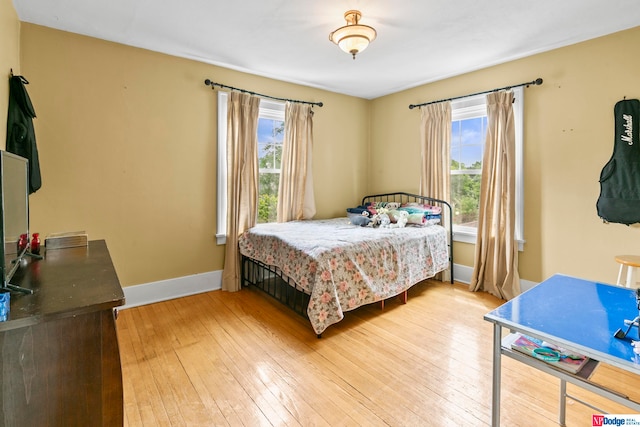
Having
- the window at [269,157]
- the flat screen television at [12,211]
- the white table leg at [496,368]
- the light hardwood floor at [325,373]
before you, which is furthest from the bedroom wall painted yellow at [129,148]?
the white table leg at [496,368]

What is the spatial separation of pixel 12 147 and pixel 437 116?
4.16m

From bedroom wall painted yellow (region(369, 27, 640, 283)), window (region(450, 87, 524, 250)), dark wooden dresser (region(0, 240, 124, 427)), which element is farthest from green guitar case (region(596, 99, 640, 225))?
dark wooden dresser (region(0, 240, 124, 427))

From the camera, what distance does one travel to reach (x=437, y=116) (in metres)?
3.98

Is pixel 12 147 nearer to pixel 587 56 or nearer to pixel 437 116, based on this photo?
pixel 437 116

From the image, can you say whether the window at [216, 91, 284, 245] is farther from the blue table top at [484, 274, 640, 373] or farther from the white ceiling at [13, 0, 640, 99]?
the blue table top at [484, 274, 640, 373]

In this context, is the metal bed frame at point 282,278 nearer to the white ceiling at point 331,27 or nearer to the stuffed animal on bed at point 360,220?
the stuffed animal on bed at point 360,220

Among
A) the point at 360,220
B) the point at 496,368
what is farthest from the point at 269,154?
the point at 496,368

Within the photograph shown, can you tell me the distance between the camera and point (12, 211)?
1283 millimetres

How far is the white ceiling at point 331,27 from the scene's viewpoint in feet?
7.64

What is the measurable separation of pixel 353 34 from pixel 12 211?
223 cm

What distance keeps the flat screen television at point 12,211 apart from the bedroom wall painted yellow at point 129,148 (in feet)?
4.45

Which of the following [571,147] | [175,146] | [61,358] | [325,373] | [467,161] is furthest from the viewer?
[467,161]

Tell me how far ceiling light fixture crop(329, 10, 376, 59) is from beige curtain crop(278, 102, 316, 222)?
5.65 feet

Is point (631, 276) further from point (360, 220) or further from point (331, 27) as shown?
point (331, 27)
